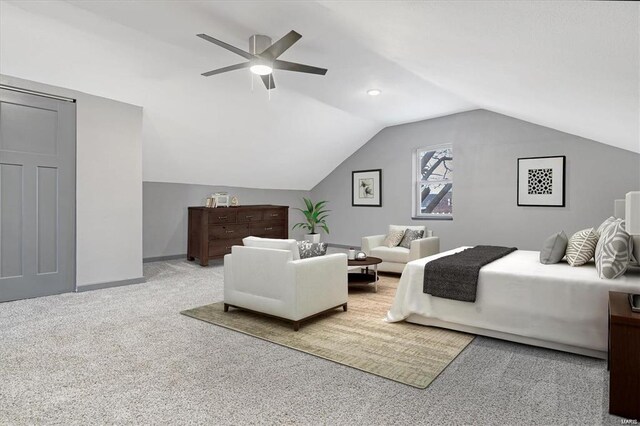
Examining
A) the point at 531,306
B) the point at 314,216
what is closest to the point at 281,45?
the point at 531,306

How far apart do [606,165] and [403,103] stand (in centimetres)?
305

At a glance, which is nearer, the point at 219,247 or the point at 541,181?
the point at 541,181

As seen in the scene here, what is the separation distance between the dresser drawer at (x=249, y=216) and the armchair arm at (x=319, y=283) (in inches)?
138

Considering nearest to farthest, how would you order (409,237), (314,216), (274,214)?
(409,237) → (274,214) → (314,216)

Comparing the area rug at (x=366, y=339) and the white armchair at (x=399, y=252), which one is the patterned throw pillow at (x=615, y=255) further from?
the white armchair at (x=399, y=252)

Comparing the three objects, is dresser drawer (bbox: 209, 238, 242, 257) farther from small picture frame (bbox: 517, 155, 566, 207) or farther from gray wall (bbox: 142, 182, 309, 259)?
small picture frame (bbox: 517, 155, 566, 207)

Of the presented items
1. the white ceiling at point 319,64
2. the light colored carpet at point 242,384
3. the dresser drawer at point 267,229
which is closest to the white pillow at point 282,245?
the light colored carpet at point 242,384

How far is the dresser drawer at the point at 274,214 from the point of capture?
23.6ft

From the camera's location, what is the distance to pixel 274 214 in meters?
7.37

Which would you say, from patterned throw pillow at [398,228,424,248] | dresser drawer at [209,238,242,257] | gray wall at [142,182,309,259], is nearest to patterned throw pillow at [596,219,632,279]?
patterned throw pillow at [398,228,424,248]

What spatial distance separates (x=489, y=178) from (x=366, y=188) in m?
2.52

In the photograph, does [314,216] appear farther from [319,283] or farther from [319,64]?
[319,283]

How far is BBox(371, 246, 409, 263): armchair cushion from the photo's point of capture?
5312mm

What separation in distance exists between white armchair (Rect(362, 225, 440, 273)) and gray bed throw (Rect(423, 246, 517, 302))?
175cm
